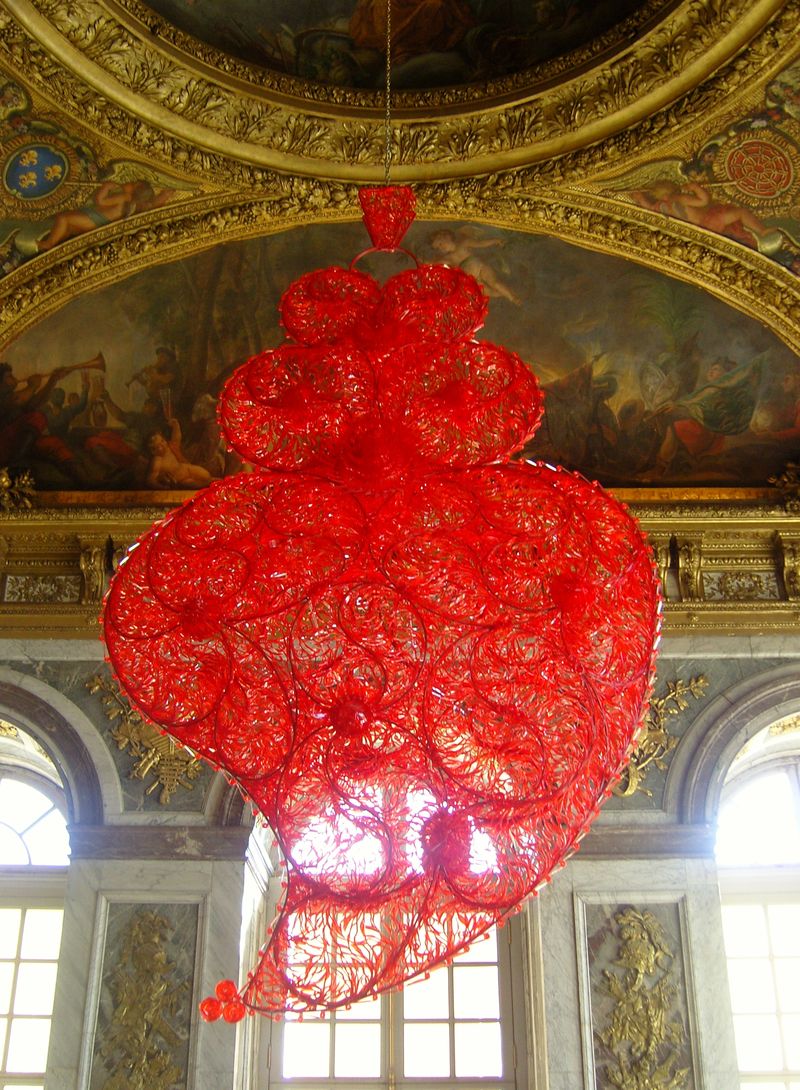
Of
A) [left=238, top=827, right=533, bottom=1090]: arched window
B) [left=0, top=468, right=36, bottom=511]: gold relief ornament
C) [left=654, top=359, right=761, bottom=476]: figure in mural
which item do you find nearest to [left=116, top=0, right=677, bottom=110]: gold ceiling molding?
[left=654, top=359, right=761, bottom=476]: figure in mural

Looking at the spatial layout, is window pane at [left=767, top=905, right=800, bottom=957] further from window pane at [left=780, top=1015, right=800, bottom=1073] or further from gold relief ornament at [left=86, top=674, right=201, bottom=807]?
gold relief ornament at [left=86, top=674, right=201, bottom=807]

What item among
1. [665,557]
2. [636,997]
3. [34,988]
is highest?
[665,557]

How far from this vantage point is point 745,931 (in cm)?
978

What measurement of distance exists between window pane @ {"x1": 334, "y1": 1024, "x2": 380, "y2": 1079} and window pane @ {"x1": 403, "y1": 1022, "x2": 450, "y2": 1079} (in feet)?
0.69

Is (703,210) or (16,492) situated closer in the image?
(703,210)

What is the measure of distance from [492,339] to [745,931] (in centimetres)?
479

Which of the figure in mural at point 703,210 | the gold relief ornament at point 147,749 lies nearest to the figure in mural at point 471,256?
the figure in mural at point 703,210

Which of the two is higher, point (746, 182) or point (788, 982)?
point (746, 182)

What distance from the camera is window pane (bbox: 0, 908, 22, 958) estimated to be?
959 centimetres

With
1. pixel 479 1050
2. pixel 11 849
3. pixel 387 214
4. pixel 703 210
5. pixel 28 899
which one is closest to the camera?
pixel 387 214

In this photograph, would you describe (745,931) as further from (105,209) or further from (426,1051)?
(105,209)

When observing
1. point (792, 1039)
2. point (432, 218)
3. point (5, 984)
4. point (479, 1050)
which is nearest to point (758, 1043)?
point (792, 1039)

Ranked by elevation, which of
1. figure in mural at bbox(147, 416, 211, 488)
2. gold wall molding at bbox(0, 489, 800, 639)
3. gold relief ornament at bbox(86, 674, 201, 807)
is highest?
figure in mural at bbox(147, 416, 211, 488)

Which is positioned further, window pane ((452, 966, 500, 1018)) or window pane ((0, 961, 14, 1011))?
window pane ((0, 961, 14, 1011))
